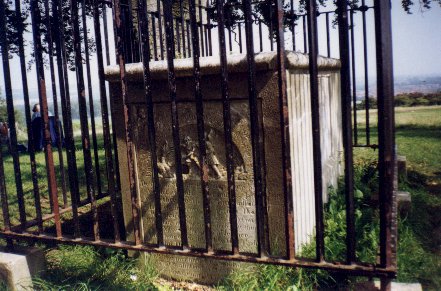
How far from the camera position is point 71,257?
125 inches

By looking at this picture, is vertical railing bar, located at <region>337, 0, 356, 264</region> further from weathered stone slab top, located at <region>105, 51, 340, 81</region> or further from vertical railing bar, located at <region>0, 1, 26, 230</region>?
vertical railing bar, located at <region>0, 1, 26, 230</region>

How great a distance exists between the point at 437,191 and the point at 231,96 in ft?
11.2

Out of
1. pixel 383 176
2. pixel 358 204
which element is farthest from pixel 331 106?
pixel 383 176

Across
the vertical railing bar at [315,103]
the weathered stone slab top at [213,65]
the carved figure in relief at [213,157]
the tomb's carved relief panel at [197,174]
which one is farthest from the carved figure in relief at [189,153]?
the vertical railing bar at [315,103]

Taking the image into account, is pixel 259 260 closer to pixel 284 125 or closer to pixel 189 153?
pixel 284 125

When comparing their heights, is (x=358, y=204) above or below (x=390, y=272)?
below

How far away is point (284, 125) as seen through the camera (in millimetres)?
1732

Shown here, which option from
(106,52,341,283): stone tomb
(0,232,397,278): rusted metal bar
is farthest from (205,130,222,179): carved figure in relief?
(0,232,397,278): rusted metal bar

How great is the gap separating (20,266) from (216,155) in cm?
151

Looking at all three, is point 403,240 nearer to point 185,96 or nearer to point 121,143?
point 185,96

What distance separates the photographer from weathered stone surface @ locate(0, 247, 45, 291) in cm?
251

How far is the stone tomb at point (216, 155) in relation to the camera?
2600 millimetres

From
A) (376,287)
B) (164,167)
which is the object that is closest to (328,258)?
(376,287)

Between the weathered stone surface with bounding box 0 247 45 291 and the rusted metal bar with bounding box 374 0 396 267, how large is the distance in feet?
7.29
